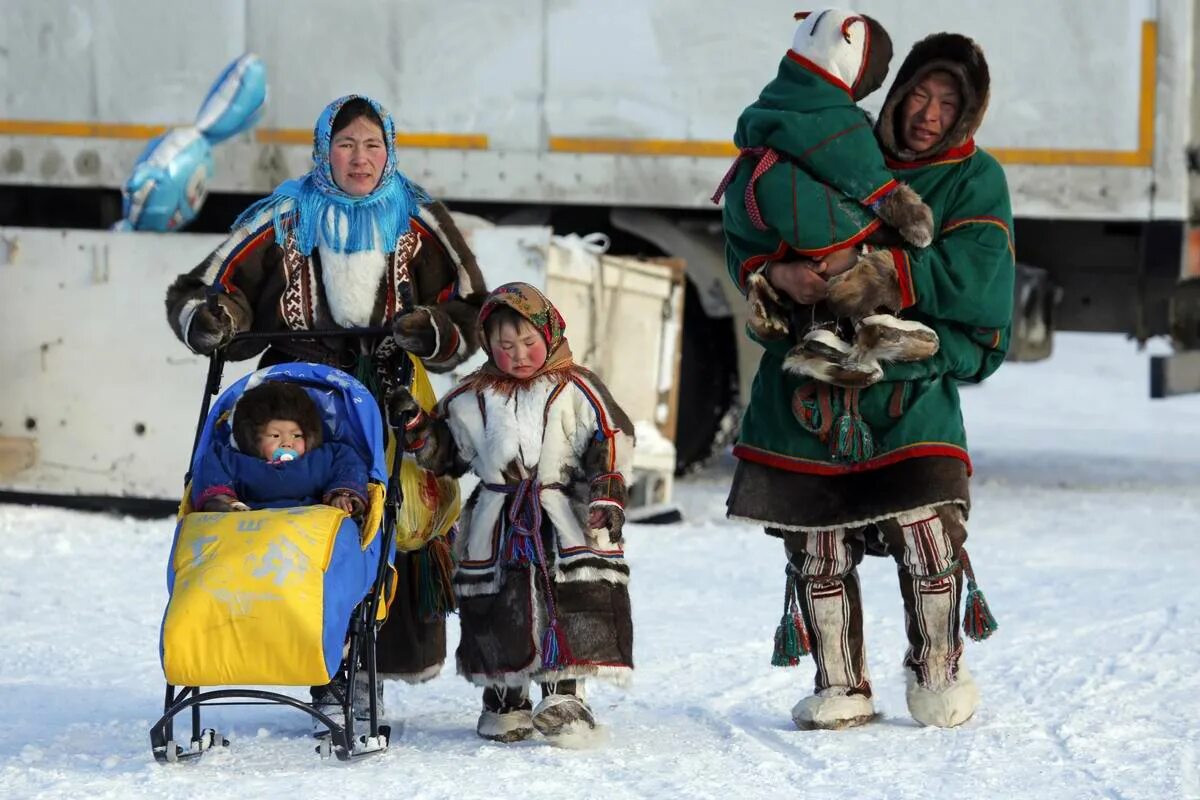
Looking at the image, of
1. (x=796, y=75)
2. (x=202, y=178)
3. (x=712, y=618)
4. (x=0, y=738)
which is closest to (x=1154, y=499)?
(x=712, y=618)

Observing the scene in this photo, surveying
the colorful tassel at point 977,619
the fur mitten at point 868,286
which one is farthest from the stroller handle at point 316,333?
the colorful tassel at point 977,619

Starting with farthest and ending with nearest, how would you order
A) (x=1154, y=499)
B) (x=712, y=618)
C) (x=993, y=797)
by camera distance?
(x=1154, y=499)
(x=712, y=618)
(x=993, y=797)

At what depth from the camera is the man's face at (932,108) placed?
4.92 metres

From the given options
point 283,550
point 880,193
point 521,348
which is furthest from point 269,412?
point 880,193

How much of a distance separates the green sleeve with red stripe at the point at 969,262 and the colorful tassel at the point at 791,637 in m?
0.80

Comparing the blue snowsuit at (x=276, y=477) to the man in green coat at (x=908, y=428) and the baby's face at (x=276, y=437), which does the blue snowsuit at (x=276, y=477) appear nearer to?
the baby's face at (x=276, y=437)

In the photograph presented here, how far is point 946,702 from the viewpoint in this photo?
5039 millimetres

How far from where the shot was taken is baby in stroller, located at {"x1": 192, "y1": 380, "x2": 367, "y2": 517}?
4719 millimetres

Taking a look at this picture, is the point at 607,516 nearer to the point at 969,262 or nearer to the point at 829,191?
the point at 829,191

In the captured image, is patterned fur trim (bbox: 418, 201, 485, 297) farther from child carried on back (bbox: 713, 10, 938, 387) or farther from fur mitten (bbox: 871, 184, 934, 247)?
fur mitten (bbox: 871, 184, 934, 247)

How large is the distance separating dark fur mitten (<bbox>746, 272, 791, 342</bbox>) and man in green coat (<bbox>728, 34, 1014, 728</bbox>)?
30 millimetres

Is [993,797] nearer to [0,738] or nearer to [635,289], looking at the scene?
[0,738]

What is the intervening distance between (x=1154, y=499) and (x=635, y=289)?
282cm

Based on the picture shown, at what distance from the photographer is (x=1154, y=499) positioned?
1019 centimetres
